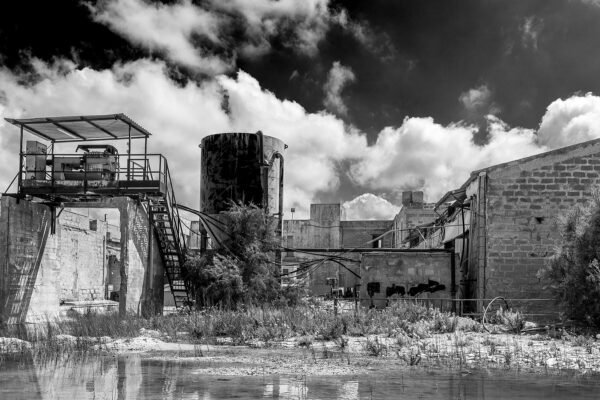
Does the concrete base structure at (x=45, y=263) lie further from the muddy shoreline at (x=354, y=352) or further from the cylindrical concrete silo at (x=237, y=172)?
the muddy shoreline at (x=354, y=352)

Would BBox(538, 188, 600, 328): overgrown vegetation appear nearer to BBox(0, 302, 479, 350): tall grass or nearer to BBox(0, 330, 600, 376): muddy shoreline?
BBox(0, 330, 600, 376): muddy shoreline

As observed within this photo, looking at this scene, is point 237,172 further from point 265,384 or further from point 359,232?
point 359,232

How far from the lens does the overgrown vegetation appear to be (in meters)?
15.8

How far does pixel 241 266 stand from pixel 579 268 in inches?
397

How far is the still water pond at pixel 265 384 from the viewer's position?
8578mm

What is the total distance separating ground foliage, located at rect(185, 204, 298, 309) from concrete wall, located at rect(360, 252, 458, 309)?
8.86 feet

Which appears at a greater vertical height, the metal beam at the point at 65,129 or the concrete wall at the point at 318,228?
the metal beam at the point at 65,129

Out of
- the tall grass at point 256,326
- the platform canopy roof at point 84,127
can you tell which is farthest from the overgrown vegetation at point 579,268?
the platform canopy roof at point 84,127

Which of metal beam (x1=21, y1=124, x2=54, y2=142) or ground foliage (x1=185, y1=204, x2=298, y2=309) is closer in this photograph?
ground foliage (x1=185, y1=204, x2=298, y2=309)

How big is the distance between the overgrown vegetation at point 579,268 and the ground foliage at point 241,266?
8416 millimetres

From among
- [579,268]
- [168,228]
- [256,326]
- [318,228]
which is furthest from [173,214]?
[318,228]

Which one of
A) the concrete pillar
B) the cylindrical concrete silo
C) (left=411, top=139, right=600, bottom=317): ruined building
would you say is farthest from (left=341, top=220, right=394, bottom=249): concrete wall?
the concrete pillar

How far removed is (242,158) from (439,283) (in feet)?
26.5

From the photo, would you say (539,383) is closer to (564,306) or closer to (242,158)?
(564,306)
